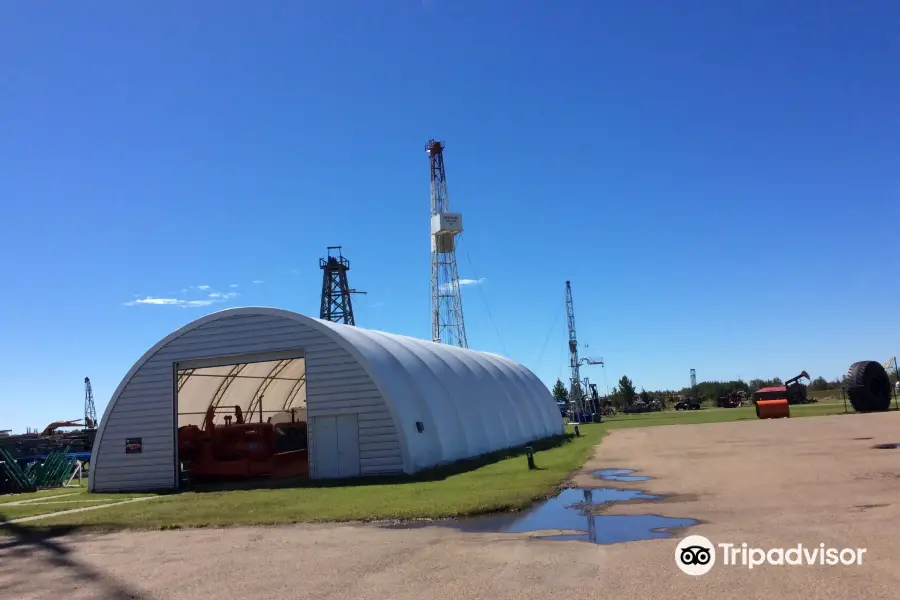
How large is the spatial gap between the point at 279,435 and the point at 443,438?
12.2 m

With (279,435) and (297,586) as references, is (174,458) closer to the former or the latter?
(279,435)

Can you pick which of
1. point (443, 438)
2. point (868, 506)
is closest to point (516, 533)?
point (868, 506)

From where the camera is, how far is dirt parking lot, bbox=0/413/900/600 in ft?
24.8

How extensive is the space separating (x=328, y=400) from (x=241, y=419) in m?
11.3

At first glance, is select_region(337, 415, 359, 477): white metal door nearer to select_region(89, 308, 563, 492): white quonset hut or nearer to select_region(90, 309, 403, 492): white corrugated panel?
select_region(89, 308, 563, 492): white quonset hut

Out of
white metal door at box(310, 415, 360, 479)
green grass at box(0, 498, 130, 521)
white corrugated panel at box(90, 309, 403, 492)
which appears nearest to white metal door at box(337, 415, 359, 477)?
white metal door at box(310, 415, 360, 479)

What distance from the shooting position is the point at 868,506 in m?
11.4

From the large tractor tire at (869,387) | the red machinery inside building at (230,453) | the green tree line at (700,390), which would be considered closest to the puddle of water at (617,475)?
the red machinery inside building at (230,453)

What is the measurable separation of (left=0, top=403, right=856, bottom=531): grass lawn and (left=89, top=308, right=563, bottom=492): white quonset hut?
6.77ft

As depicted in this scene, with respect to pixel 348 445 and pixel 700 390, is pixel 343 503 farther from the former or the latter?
pixel 700 390

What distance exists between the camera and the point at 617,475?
19.2 m

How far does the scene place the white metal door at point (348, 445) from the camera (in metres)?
22.7

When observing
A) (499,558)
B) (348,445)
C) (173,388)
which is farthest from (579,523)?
(173,388)

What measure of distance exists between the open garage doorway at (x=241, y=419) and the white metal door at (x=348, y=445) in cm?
305
